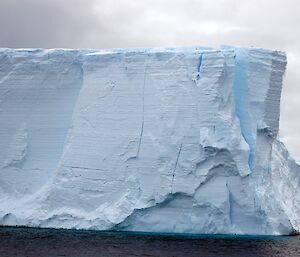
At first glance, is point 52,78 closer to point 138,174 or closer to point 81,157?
point 81,157

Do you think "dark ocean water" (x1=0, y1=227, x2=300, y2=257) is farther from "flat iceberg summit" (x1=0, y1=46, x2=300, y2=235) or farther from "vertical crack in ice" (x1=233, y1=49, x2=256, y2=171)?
"vertical crack in ice" (x1=233, y1=49, x2=256, y2=171)

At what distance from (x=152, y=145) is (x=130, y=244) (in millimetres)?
2962

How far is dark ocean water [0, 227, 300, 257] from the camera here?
15305mm

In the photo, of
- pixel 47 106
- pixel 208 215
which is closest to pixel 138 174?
pixel 208 215

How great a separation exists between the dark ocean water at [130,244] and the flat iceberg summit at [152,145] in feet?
1.44

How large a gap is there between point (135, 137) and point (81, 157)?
157cm

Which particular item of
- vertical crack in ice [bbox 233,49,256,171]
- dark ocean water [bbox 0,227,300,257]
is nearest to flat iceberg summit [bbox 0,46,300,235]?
vertical crack in ice [bbox 233,49,256,171]

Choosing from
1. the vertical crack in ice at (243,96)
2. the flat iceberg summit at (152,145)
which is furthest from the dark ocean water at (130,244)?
the vertical crack in ice at (243,96)

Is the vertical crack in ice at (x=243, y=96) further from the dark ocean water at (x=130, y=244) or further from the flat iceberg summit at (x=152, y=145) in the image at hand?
the dark ocean water at (x=130, y=244)

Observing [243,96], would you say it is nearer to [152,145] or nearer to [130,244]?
[152,145]

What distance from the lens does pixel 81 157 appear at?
19.2 m

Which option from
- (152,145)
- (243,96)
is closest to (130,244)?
(152,145)

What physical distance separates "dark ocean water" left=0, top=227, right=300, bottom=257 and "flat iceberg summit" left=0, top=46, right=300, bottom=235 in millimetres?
440

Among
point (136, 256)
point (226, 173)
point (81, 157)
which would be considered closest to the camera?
point (136, 256)
